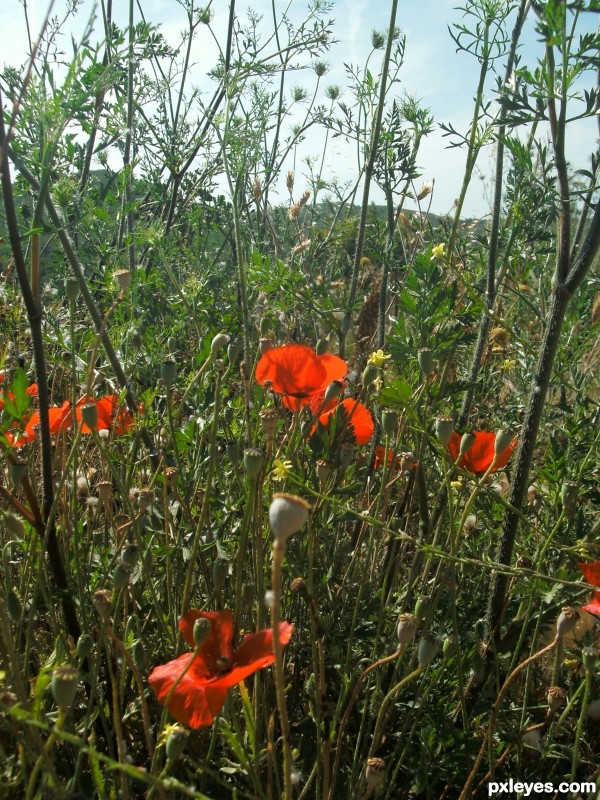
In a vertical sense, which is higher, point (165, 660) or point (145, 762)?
point (165, 660)

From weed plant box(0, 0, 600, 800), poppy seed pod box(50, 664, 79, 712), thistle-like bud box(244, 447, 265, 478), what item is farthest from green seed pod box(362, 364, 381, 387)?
poppy seed pod box(50, 664, 79, 712)

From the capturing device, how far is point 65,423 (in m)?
1.47

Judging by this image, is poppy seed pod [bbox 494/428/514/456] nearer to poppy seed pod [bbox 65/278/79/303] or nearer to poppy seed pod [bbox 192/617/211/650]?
poppy seed pod [bbox 192/617/211/650]

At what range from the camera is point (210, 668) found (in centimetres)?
104

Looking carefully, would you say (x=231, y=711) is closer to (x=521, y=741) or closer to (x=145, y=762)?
(x=145, y=762)

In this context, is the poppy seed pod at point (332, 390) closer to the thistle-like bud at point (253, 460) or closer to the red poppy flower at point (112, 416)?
the thistle-like bud at point (253, 460)

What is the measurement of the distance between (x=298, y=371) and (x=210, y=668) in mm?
535

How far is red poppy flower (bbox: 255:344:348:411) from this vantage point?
1.33 meters

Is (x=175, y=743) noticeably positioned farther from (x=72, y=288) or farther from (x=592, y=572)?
(x=72, y=288)

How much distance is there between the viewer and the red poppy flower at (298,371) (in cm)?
133

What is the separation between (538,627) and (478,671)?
0.13 m

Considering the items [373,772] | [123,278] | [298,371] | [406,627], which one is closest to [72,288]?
[123,278]

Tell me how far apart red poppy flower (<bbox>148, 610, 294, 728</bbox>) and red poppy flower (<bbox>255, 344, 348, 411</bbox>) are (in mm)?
417

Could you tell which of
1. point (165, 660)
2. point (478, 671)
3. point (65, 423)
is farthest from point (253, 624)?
point (65, 423)
